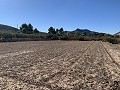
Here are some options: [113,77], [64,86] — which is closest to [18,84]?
[64,86]

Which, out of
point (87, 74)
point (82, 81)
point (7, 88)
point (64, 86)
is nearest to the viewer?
point (7, 88)

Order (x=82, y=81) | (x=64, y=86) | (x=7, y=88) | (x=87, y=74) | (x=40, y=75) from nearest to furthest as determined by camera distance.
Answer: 1. (x=7, y=88)
2. (x=64, y=86)
3. (x=82, y=81)
4. (x=40, y=75)
5. (x=87, y=74)

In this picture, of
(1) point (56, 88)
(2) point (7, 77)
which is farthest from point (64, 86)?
(2) point (7, 77)

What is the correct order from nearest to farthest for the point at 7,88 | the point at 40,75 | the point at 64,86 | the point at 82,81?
the point at 7,88 < the point at 64,86 < the point at 82,81 < the point at 40,75

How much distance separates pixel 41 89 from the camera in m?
8.91

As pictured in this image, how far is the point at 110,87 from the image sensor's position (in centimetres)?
959

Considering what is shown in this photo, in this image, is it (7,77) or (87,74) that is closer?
(7,77)

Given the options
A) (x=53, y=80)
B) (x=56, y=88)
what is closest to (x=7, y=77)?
(x=53, y=80)

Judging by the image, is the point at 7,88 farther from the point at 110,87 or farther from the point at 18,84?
the point at 110,87

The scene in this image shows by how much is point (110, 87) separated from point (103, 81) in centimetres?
117

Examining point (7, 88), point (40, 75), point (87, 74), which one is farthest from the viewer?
point (87, 74)

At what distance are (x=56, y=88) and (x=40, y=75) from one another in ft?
8.64

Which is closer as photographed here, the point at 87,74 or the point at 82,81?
the point at 82,81

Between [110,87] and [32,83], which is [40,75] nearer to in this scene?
[32,83]
